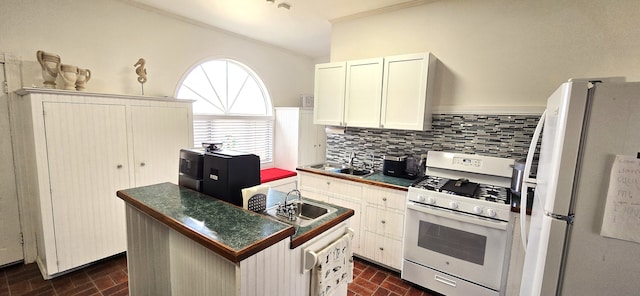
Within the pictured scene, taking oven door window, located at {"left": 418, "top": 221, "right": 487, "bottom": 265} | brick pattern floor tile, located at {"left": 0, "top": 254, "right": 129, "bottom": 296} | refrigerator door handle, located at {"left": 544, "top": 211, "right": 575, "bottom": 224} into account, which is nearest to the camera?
refrigerator door handle, located at {"left": 544, "top": 211, "right": 575, "bottom": 224}

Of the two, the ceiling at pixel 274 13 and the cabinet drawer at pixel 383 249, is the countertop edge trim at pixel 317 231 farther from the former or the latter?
the ceiling at pixel 274 13

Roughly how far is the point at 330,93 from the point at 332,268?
6.81ft

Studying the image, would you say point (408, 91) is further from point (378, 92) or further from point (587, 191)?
point (587, 191)

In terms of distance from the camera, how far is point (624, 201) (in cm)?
95

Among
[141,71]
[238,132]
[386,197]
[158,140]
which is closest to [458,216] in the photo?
[386,197]

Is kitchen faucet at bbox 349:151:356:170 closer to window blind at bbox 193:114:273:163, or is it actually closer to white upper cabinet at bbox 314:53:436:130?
white upper cabinet at bbox 314:53:436:130

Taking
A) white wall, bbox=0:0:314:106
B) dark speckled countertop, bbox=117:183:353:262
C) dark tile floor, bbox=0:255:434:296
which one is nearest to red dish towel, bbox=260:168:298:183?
white wall, bbox=0:0:314:106

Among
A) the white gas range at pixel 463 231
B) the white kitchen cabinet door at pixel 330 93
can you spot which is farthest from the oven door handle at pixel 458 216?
the white kitchen cabinet door at pixel 330 93

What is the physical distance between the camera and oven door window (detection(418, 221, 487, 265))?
6.68ft

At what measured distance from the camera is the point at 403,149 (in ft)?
9.73

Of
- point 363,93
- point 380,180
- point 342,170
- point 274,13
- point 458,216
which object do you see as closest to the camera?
point 458,216

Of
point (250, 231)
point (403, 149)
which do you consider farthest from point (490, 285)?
point (250, 231)

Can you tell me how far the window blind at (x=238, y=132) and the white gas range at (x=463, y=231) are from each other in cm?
262

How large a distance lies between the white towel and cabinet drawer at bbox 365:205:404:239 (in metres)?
0.91
